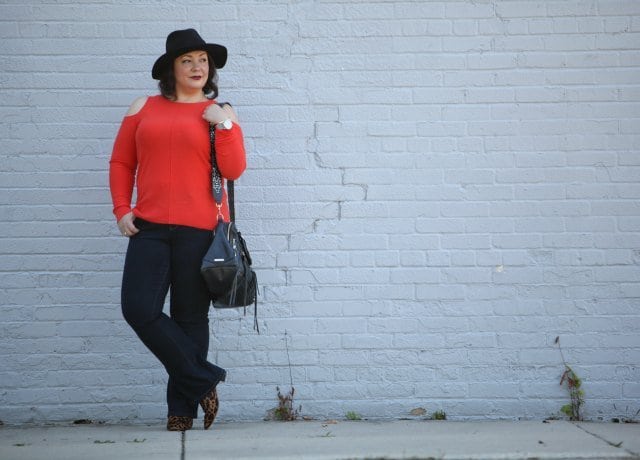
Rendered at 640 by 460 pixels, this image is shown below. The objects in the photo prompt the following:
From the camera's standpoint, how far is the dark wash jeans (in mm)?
4371

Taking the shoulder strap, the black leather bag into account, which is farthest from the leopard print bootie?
the shoulder strap

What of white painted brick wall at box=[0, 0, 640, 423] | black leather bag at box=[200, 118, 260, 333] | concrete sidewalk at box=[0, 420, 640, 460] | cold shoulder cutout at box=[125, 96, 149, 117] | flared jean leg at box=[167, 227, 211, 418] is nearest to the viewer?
concrete sidewalk at box=[0, 420, 640, 460]

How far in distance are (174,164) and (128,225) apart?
0.37 metres

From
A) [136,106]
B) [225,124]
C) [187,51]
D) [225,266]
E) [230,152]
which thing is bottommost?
[225,266]


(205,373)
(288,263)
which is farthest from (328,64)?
(205,373)

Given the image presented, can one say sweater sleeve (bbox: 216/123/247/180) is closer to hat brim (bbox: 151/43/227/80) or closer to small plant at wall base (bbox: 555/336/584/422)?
hat brim (bbox: 151/43/227/80)

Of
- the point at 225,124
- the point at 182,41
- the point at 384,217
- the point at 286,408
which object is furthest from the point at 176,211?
the point at 286,408

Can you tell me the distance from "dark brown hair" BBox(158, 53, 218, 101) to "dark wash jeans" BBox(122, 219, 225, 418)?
670 millimetres

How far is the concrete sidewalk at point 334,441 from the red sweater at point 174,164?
1.07 m

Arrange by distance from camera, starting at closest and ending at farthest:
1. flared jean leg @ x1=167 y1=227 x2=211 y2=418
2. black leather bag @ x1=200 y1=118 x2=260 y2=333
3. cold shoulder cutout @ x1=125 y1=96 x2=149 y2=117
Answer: black leather bag @ x1=200 y1=118 x2=260 y2=333 < flared jean leg @ x1=167 y1=227 x2=211 y2=418 < cold shoulder cutout @ x1=125 y1=96 x2=149 y2=117

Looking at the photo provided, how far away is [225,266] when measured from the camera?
4336 millimetres

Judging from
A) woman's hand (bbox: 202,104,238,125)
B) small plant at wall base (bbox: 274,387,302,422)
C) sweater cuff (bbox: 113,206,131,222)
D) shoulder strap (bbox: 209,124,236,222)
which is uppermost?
woman's hand (bbox: 202,104,238,125)

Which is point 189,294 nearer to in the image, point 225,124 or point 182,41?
point 225,124

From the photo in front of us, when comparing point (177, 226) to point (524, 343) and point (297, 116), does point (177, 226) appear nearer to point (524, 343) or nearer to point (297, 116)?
point (297, 116)
